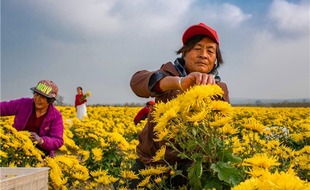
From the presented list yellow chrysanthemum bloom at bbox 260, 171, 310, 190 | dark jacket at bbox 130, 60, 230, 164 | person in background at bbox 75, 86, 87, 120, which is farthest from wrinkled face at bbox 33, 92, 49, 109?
person in background at bbox 75, 86, 87, 120

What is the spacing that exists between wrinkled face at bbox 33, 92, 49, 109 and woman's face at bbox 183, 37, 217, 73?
1.92 m

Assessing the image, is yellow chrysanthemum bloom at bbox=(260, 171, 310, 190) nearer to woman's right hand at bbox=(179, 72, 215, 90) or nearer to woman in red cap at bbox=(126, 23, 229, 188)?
woman's right hand at bbox=(179, 72, 215, 90)

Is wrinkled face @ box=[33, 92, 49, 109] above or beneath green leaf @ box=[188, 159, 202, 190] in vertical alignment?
above

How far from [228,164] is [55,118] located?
9.28 feet

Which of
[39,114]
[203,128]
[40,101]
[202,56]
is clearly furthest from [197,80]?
[39,114]

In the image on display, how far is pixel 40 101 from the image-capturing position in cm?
428

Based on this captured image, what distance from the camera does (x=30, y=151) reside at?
11.1ft

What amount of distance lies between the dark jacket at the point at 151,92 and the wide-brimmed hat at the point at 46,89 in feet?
4.24

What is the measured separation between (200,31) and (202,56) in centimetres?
15

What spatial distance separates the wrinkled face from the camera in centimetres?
425

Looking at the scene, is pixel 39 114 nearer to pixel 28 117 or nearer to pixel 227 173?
pixel 28 117

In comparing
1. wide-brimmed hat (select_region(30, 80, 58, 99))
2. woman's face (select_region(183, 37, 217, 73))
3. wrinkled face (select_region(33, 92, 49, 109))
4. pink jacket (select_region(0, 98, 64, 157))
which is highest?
woman's face (select_region(183, 37, 217, 73))

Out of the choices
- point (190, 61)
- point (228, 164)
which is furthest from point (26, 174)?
point (190, 61)

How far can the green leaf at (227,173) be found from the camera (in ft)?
5.76
